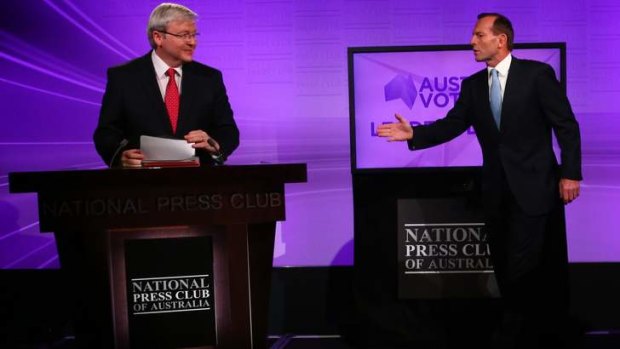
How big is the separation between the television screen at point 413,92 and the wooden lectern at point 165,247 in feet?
4.08

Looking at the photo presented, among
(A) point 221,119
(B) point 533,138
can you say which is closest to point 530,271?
(B) point 533,138

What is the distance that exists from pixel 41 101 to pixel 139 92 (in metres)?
1.40

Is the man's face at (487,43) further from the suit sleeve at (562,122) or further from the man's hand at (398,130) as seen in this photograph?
the man's hand at (398,130)

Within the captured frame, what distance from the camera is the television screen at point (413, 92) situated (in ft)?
13.0

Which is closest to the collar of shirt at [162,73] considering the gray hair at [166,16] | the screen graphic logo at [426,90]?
the gray hair at [166,16]

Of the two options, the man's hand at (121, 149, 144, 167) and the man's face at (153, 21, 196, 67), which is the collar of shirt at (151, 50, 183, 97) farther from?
the man's hand at (121, 149, 144, 167)

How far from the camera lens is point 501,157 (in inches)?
131

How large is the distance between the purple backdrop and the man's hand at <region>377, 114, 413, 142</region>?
35.1 inches

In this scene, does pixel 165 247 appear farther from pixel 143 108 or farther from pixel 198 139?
pixel 143 108

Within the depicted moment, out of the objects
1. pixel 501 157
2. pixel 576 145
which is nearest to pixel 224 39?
pixel 501 157

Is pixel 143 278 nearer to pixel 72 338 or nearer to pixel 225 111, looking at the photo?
pixel 225 111

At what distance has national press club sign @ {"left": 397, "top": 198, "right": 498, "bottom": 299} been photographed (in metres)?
3.75

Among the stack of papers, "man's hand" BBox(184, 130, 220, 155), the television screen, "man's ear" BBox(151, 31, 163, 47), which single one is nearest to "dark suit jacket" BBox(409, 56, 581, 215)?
the television screen

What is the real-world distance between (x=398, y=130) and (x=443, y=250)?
709mm
